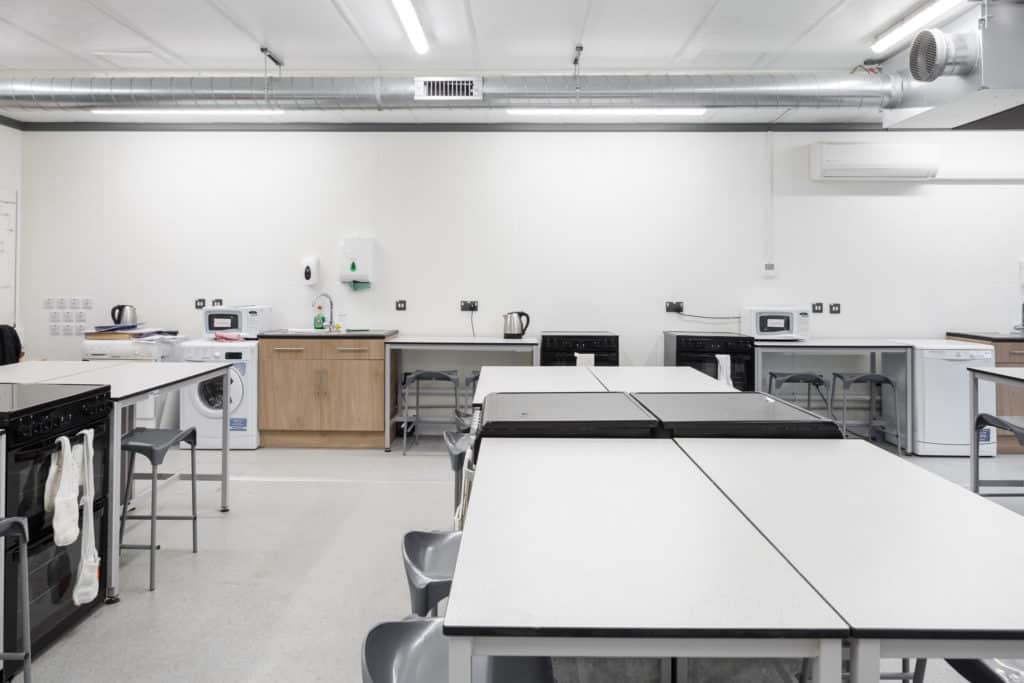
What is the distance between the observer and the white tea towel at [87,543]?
2.33 meters

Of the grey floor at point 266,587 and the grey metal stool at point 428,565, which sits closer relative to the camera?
the grey metal stool at point 428,565

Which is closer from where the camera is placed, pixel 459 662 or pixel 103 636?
pixel 459 662

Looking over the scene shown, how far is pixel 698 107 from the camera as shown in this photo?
479 centimetres

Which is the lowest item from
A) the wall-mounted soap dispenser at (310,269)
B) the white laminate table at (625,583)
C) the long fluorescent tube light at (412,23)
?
the white laminate table at (625,583)

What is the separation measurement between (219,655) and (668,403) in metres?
1.93

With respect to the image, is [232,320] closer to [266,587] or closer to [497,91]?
[497,91]

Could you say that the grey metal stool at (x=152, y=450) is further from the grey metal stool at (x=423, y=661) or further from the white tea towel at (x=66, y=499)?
the grey metal stool at (x=423, y=661)

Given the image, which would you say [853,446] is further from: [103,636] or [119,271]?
[119,271]

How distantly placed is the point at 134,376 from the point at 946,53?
496 cm

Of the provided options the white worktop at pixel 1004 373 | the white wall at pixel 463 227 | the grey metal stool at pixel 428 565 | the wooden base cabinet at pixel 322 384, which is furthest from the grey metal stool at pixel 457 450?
the white wall at pixel 463 227

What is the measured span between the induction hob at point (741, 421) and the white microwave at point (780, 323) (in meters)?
3.53

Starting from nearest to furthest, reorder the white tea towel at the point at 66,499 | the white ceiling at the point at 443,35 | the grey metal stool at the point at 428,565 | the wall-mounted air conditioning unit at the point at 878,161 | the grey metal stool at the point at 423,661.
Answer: the grey metal stool at the point at 423,661 → the grey metal stool at the point at 428,565 → the white tea towel at the point at 66,499 → the white ceiling at the point at 443,35 → the wall-mounted air conditioning unit at the point at 878,161

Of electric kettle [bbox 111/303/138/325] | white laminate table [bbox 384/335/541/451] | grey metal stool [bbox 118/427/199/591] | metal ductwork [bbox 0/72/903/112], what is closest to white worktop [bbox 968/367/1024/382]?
metal ductwork [bbox 0/72/903/112]

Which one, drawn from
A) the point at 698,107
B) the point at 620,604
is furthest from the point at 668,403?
the point at 698,107
